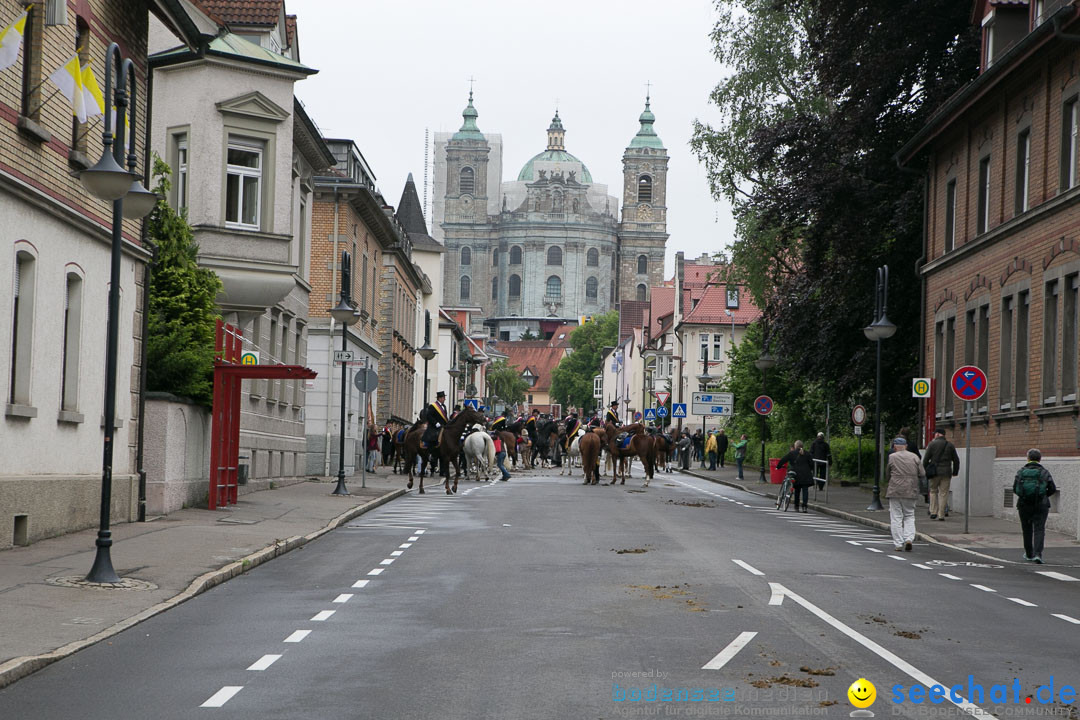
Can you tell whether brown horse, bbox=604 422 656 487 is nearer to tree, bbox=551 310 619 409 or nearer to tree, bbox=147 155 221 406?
tree, bbox=147 155 221 406

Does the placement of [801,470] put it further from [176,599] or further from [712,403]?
[712,403]

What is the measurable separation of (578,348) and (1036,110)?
503ft

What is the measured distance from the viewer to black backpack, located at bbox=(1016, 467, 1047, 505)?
1941cm

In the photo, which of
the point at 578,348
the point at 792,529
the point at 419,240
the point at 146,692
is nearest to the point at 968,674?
the point at 146,692

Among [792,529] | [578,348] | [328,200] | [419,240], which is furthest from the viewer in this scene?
[578,348]

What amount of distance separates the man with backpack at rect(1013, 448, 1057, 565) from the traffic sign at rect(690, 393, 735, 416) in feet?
111

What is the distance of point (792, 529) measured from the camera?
2452 cm

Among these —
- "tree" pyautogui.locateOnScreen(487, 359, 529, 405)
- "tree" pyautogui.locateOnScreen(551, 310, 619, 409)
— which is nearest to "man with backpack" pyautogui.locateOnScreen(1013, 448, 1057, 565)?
"tree" pyautogui.locateOnScreen(487, 359, 529, 405)

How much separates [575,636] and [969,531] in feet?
49.6

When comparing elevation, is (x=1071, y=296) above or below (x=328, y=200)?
below

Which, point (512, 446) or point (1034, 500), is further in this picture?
point (512, 446)

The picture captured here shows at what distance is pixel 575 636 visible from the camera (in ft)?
36.4

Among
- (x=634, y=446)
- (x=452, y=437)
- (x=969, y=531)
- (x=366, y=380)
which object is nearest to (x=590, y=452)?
(x=634, y=446)

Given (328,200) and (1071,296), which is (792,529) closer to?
(1071,296)
